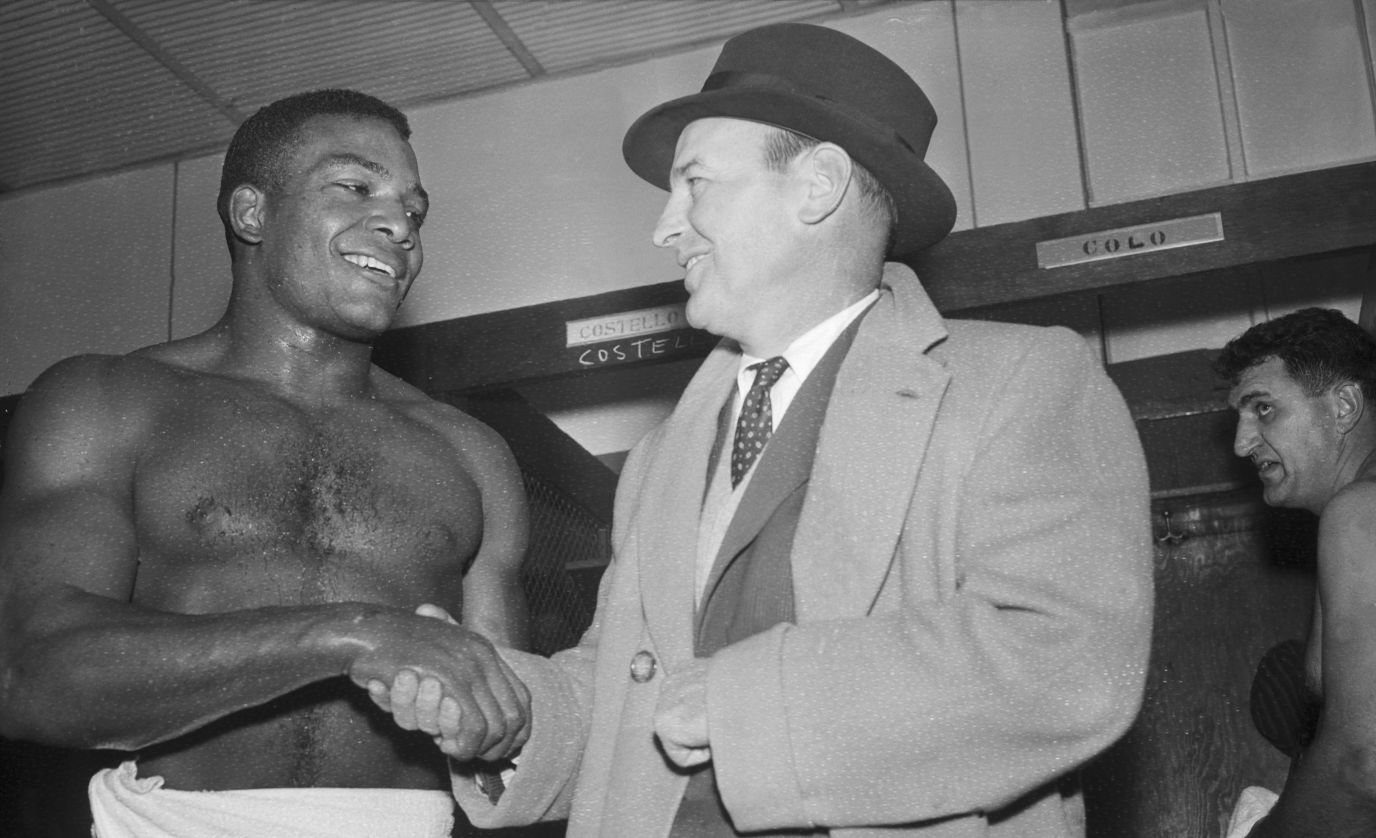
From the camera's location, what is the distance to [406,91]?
474 centimetres

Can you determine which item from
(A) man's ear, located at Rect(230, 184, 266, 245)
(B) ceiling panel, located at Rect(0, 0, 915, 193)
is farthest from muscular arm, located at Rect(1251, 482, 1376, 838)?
(B) ceiling panel, located at Rect(0, 0, 915, 193)

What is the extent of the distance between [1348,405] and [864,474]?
185 centimetres

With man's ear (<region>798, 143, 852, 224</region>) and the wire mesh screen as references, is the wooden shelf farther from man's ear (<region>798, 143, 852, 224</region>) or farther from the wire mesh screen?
man's ear (<region>798, 143, 852, 224</region>)

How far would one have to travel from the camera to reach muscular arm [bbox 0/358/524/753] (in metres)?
1.87

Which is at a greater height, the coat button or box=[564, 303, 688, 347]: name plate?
box=[564, 303, 688, 347]: name plate

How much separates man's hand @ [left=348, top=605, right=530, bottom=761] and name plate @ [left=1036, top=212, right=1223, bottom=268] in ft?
6.78

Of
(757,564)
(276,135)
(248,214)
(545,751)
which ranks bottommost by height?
(545,751)

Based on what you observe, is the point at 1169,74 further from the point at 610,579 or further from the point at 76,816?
the point at 76,816

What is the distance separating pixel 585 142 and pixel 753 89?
2.58 meters

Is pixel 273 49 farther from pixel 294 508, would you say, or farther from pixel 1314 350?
pixel 1314 350

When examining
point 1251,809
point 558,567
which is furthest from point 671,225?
point 558,567

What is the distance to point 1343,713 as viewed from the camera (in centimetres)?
231

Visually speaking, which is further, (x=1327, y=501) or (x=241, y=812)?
(x=1327, y=501)

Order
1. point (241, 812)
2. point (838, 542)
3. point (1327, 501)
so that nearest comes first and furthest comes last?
point (838, 542)
point (241, 812)
point (1327, 501)
